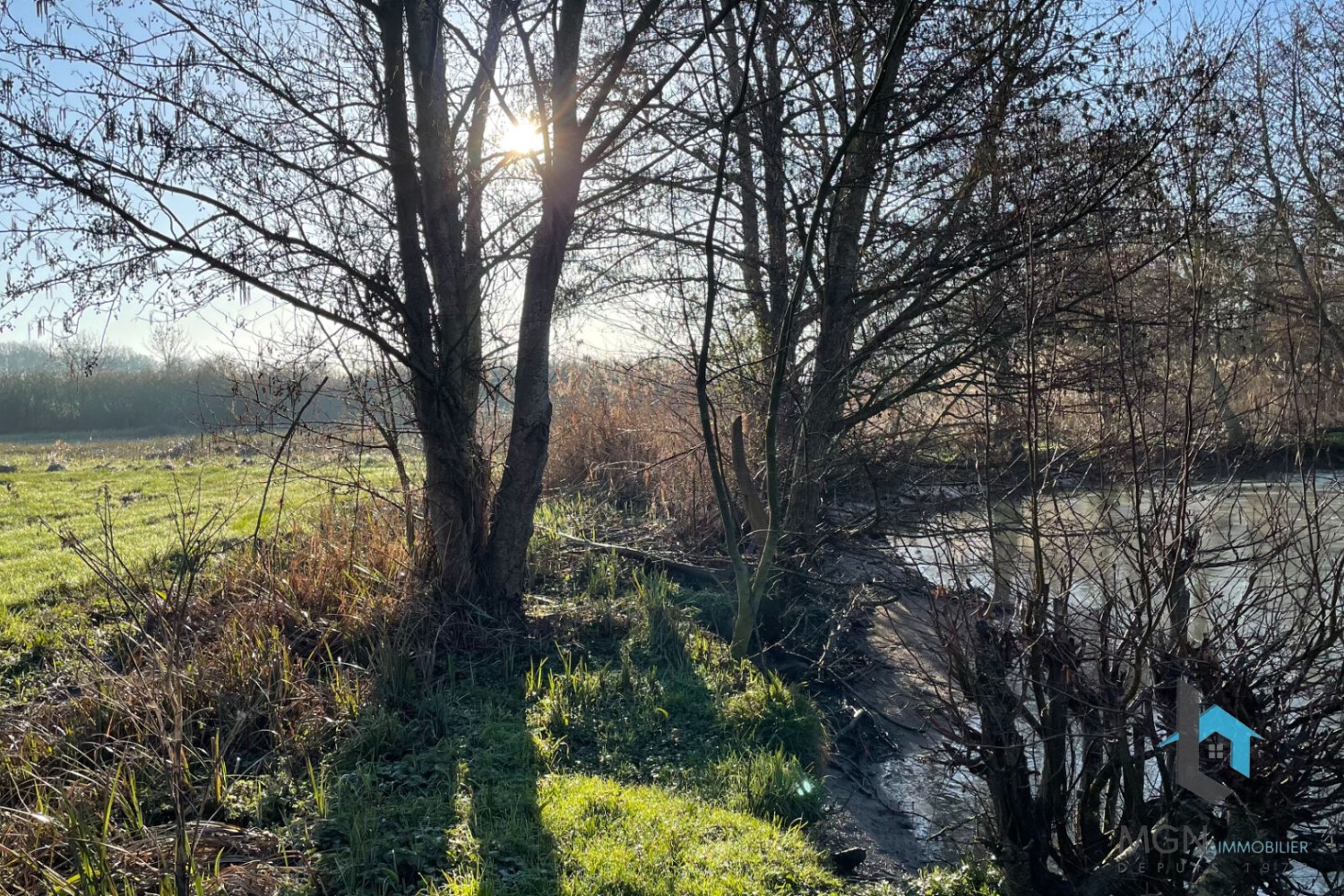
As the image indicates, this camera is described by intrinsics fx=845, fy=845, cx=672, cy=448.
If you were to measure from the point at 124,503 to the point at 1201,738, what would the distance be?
15424 millimetres

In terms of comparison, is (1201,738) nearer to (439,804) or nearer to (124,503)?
(439,804)

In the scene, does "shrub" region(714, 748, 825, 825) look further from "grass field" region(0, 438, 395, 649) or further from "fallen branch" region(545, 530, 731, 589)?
"fallen branch" region(545, 530, 731, 589)

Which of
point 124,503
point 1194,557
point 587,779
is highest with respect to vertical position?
point 1194,557

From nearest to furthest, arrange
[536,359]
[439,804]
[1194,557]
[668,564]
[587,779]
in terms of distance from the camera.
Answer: [1194,557] → [439,804] → [587,779] → [536,359] → [668,564]

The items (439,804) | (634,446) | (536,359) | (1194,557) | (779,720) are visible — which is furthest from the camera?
(634,446)

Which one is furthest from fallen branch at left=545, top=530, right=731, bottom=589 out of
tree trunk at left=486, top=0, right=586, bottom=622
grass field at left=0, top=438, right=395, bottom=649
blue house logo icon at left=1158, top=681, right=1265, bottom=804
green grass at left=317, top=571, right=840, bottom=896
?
blue house logo icon at left=1158, top=681, right=1265, bottom=804

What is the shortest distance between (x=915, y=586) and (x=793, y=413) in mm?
2643

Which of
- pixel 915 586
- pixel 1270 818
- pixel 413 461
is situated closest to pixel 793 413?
pixel 915 586

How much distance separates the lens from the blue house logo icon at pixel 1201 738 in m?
3.20

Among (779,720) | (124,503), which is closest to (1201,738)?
(779,720)

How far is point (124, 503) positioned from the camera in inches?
550

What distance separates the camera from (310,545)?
296 inches

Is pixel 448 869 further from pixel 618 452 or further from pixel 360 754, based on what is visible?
pixel 618 452

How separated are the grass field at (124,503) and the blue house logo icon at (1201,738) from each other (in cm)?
445
